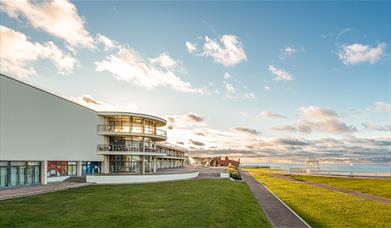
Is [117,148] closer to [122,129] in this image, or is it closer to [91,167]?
[122,129]

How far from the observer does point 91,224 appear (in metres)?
11.9

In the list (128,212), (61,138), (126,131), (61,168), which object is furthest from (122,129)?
(128,212)

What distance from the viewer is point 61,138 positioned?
30.0 metres

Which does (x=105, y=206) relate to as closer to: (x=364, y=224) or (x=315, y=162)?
(x=364, y=224)

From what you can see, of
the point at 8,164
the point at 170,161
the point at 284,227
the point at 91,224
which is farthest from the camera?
the point at 170,161

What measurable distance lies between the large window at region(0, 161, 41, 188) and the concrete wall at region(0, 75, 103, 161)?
0.76m

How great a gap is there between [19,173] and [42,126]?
4.80 m

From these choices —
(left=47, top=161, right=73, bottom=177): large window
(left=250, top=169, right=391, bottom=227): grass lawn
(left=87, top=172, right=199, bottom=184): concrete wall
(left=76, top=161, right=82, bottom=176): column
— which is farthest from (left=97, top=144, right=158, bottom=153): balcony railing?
(left=250, top=169, right=391, bottom=227): grass lawn

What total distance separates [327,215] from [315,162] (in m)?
53.0

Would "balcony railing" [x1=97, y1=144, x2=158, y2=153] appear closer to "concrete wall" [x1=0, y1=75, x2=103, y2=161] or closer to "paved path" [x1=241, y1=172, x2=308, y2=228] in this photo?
"concrete wall" [x1=0, y1=75, x2=103, y2=161]

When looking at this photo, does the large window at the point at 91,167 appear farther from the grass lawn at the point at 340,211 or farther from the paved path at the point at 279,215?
the grass lawn at the point at 340,211

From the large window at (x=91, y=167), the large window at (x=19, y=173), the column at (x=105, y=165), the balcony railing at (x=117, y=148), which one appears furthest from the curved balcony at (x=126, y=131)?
the large window at (x=19, y=173)

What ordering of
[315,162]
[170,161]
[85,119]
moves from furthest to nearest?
[170,161] < [315,162] < [85,119]

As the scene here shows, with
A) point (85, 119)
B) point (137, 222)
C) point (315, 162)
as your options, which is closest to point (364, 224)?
point (137, 222)
